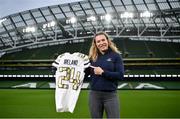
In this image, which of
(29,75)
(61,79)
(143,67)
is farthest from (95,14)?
(61,79)

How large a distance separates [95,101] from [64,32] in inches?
1670

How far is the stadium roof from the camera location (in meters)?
42.1

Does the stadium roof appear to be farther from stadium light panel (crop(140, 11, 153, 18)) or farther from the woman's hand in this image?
the woman's hand

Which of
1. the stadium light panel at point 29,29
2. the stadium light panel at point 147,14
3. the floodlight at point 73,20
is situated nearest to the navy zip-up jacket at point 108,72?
the stadium light panel at point 147,14

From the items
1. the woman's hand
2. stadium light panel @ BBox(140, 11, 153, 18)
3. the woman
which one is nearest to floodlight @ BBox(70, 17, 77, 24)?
stadium light panel @ BBox(140, 11, 153, 18)

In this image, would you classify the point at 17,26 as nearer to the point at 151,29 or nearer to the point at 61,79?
the point at 151,29

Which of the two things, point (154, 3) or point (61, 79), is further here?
point (154, 3)

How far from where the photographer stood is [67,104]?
6184 mm

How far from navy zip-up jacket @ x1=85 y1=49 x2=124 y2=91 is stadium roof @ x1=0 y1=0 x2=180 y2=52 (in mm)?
35656

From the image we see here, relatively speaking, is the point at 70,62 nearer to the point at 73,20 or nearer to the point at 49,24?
the point at 73,20

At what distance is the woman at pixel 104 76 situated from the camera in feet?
18.2

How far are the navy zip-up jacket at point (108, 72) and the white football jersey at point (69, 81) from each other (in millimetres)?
524

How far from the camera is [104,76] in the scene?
5523mm

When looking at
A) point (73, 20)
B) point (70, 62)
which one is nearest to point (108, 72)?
point (70, 62)
